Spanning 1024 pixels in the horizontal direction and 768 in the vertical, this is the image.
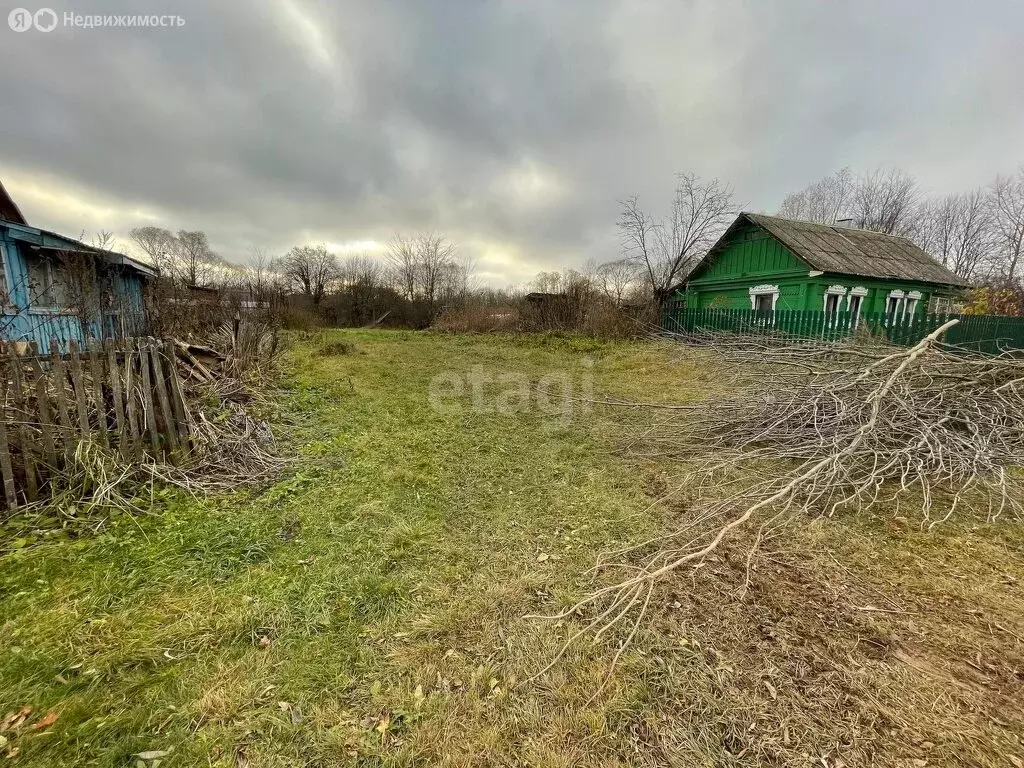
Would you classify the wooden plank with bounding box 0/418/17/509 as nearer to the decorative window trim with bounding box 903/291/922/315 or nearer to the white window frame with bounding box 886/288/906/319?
the white window frame with bounding box 886/288/906/319

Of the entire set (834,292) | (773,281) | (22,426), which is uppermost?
(773,281)

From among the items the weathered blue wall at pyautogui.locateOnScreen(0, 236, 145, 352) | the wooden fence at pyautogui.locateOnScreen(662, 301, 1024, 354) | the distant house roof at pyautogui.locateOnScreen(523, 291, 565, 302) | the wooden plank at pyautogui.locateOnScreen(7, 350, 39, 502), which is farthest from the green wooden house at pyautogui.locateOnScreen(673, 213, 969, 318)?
the weathered blue wall at pyautogui.locateOnScreen(0, 236, 145, 352)

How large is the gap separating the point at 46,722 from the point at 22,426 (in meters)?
2.27

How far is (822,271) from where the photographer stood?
11.6 meters

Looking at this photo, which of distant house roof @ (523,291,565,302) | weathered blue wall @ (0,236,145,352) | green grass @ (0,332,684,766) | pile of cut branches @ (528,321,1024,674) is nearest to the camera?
green grass @ (0,332,684,766)

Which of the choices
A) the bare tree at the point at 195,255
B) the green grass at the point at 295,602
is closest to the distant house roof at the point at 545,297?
the green grass at the point at 295,602

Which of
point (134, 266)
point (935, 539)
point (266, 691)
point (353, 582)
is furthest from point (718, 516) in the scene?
point (134, 266)

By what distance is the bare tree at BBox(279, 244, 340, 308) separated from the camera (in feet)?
97.4

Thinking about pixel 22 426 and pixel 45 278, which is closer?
pixel 22 426

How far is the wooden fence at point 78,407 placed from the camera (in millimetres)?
2766

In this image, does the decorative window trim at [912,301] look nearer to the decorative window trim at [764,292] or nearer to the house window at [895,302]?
the house window at [895,302]

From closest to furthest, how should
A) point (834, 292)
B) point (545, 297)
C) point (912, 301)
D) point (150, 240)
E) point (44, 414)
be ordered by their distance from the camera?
point (44, 414)
point (834, 292)
point (912, 301)
point (545, 297)
point (150, 240)

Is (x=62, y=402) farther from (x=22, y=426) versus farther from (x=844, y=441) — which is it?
(x=844, y=441)

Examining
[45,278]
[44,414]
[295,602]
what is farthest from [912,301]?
[45,278]
